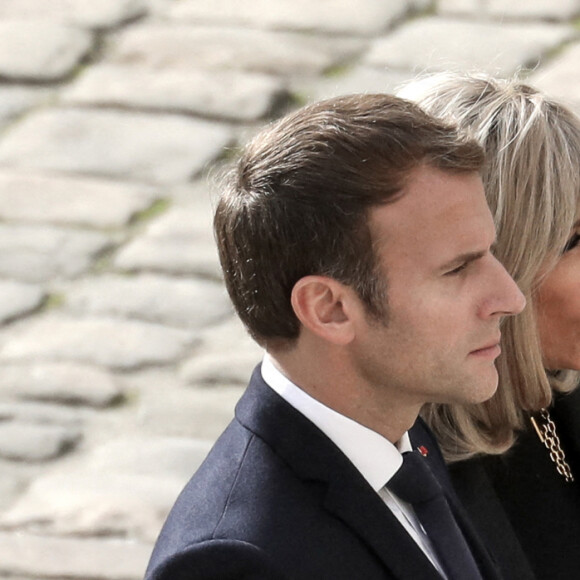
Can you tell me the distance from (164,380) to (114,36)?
7.81ft

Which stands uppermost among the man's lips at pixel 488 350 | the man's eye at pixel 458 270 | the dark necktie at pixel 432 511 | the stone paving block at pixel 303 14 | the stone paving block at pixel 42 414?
the man's eye at pixel 458 270

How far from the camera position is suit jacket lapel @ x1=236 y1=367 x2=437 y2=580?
175cm

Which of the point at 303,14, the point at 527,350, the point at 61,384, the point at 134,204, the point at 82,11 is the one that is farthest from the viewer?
the point at 82,11

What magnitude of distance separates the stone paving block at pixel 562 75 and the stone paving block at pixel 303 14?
32.5 inches

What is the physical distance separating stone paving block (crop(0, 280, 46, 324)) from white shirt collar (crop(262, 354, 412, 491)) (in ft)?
8.97

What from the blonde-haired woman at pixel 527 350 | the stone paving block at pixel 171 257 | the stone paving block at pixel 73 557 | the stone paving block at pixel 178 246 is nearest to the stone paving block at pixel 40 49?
the stone paving block at pixel 178 246

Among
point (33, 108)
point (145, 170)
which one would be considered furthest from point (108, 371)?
point (33, 108)

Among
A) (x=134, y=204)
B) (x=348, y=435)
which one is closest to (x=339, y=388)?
(x=348, y=435)

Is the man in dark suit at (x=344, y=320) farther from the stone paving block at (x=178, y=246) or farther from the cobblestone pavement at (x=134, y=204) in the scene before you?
the stone paving block at (x=178, y=246)

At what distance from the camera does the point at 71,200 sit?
5.00 metres

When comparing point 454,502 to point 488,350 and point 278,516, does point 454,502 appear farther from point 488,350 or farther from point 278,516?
point 278,516

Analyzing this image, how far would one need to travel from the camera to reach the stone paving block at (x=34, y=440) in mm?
3791

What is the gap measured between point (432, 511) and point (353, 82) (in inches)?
147

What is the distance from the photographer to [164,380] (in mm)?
4133
